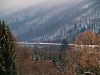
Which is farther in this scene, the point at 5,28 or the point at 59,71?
the point at 59,71

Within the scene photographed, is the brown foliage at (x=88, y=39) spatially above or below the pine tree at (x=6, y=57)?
above

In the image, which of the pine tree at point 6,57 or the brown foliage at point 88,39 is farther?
Result: the brown foliage at point 88,39

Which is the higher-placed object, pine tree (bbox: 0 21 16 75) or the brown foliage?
the brown foliage

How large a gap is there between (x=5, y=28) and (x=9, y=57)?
119 inches

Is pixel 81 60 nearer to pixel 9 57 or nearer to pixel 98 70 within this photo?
pixel 98 70

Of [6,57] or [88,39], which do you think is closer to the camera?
[6,57]

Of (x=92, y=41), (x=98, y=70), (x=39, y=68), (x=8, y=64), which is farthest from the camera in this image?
(x=39, y=68)

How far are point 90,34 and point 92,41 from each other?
41.0 inches

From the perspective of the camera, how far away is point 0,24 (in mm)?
33062

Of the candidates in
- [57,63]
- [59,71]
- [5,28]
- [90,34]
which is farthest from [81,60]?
[57,63]

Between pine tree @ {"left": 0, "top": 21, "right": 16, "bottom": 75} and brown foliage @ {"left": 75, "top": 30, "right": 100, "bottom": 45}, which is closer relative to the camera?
pine tree @ {"left": 0, "top": 21, "right": 16, "bottom": 75}

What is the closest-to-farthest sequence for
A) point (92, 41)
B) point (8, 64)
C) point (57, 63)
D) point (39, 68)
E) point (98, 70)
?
point (8, 64)
point (98, 70)
point (92, 41)
point (39, 68)
point (57, 63)

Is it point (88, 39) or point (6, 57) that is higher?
point (88, 39)

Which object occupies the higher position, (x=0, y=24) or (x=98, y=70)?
(x=0, y=24)
